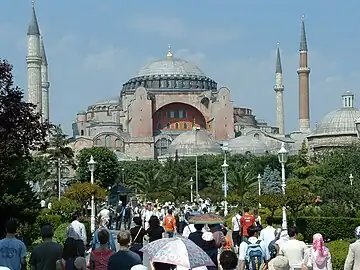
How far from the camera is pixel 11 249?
7789 millimetres

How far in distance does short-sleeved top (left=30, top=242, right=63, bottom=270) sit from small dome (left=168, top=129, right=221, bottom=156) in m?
70.5

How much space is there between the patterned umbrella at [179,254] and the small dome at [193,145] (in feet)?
233

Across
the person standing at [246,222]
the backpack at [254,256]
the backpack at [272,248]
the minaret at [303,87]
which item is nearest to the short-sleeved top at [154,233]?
the backpack at [254,256]

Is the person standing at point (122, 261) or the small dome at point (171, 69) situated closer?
the person standing at point (122, 261)

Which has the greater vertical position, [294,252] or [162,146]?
[162,146]

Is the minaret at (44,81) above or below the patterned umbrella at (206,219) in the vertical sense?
above

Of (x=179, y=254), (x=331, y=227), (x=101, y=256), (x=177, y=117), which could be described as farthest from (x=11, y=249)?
(x=177, y=117)

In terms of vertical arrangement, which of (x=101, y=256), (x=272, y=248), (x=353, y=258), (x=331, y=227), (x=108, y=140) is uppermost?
(x=108, y=140)

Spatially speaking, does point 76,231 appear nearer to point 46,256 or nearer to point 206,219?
point 206,219

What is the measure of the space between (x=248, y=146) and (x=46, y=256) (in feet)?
239

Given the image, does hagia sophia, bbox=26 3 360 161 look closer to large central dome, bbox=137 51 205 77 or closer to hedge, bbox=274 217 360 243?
large central dome, bbox=137 51 205 77

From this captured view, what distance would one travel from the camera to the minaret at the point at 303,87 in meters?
82.1

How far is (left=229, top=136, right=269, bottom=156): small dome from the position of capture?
79375 millimetres

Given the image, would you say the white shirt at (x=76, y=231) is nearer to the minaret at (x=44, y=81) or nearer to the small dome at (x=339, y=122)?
the small dome at (x=339, y=122)
